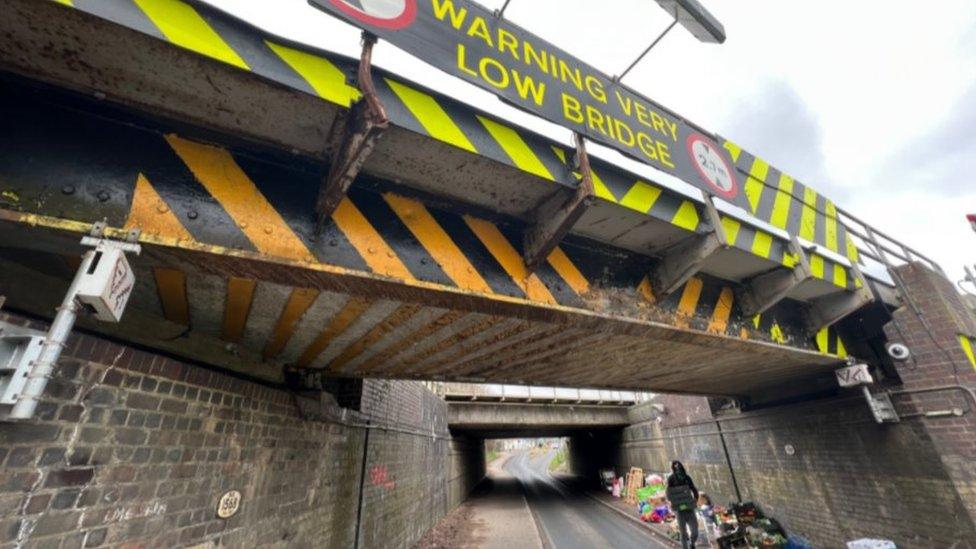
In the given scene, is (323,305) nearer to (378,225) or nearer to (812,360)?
(378,225)

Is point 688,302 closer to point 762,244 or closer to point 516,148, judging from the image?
point 762,244

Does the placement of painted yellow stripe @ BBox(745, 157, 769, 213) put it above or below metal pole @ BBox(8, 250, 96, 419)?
above

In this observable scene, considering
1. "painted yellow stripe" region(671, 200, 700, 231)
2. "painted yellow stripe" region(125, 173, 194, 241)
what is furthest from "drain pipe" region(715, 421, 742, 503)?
"painted yellow stripe" region(125, 173, 194, 241)

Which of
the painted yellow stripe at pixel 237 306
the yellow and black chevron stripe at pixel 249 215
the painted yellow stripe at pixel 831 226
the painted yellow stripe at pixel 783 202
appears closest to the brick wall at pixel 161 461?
the painted yellow stripe at pixel 237 306

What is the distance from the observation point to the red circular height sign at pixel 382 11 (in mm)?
2008

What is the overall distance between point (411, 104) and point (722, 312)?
3618mm

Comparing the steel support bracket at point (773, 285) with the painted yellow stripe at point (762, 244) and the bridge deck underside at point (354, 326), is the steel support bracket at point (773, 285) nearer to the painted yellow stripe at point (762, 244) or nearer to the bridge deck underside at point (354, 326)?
the painted yellow stripe at point (762, 244)

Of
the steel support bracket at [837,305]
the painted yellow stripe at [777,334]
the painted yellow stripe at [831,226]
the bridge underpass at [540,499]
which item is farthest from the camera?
the bridge underpass at [540,499]

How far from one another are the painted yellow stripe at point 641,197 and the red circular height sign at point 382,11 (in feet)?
5.83

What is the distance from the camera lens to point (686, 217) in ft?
10.4

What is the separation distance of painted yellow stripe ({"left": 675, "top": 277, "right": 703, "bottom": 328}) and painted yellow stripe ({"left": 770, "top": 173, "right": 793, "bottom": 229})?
0.90 m

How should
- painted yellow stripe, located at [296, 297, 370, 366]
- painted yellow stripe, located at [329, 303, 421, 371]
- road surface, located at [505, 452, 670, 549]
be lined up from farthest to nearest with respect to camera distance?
1. road surface, located at [505, 452, 670, 549]
2. painted yellow stripe, located at [329, 303, 421, 371]
3. painted yellow stripe, located at [296, 297, 370, 366]

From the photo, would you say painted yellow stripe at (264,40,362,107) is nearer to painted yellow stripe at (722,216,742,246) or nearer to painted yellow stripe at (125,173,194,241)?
painted yellow stripe at (125,173,194,241)

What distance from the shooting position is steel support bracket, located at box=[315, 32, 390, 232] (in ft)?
6.15
